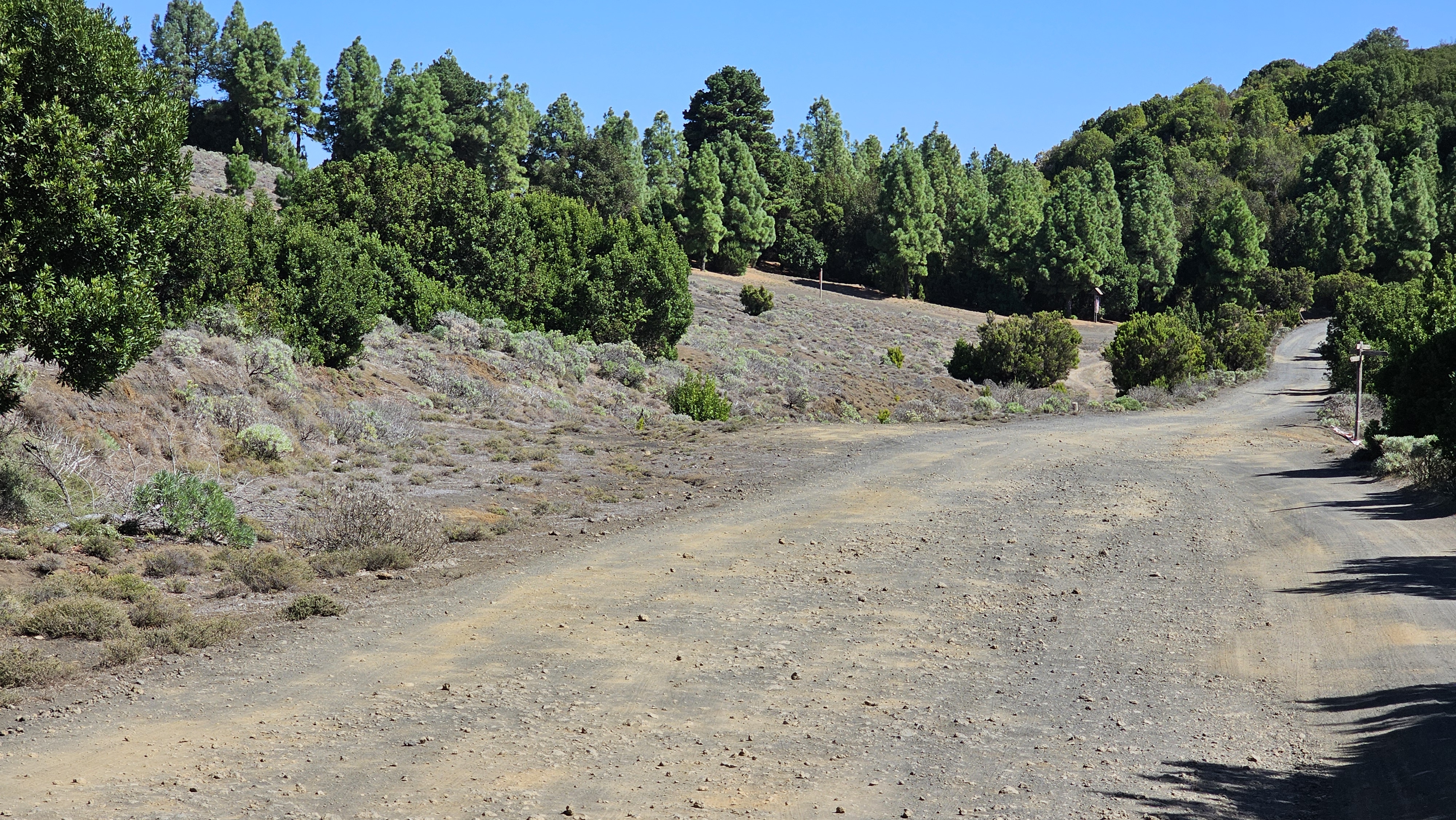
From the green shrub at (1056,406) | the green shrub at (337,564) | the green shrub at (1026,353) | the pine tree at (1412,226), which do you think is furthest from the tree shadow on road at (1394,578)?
the pine tree at (1412,226)

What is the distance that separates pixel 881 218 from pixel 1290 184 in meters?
44.3

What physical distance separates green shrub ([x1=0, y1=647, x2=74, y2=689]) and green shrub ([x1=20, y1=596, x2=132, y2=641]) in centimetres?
82

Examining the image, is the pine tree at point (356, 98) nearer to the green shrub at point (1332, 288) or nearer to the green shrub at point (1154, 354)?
the green shrub at point (1154, 354)

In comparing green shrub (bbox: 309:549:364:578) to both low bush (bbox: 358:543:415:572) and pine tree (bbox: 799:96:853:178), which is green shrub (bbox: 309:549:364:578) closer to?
low bush (bbox: 358:543:415:572)

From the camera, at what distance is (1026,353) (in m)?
47.1

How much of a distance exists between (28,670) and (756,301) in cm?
5836

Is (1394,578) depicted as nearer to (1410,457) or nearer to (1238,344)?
(1410,457)

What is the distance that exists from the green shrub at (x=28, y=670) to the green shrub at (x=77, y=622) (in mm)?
821

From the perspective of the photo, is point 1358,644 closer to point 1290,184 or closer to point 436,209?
point 436,209

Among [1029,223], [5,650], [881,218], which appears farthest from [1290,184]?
[5,650]

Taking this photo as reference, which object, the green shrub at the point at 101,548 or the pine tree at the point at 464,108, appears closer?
the green shrub at the point at 101,548

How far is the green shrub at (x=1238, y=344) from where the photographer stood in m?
59.1

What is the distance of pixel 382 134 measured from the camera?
3206 inches

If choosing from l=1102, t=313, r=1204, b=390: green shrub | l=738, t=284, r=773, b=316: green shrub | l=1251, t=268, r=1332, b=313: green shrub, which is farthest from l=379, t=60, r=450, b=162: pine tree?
l=1251, t=268, r=1332, b=313: green shrub
